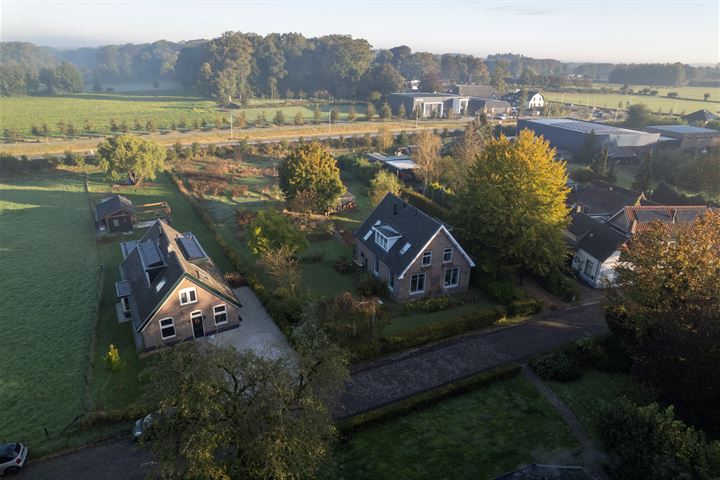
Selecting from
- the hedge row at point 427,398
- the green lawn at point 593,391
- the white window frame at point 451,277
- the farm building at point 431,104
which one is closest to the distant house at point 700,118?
the farm building at point 431,104

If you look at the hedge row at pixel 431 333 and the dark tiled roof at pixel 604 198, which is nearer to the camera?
the hedge row at pixel 431 333

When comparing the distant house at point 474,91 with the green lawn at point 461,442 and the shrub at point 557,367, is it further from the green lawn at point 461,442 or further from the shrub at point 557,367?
the green lawn at point 461,442

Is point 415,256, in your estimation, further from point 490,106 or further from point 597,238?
point 490,106

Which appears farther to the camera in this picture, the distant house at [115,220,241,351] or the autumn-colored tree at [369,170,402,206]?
the autumn-colored tree at [369,170,402,206]

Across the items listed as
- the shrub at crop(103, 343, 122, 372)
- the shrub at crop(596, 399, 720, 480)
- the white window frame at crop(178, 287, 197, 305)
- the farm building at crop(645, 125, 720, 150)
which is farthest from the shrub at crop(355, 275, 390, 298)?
the farm building at crop(645, 125, 720, 150)

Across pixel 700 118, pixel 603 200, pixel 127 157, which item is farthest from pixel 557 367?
pixel 700 118

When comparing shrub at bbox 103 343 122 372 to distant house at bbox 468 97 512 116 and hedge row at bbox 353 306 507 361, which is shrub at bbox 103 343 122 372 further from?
distant house at bbox 468 97 512 116

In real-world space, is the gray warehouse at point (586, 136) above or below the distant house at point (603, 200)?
above
